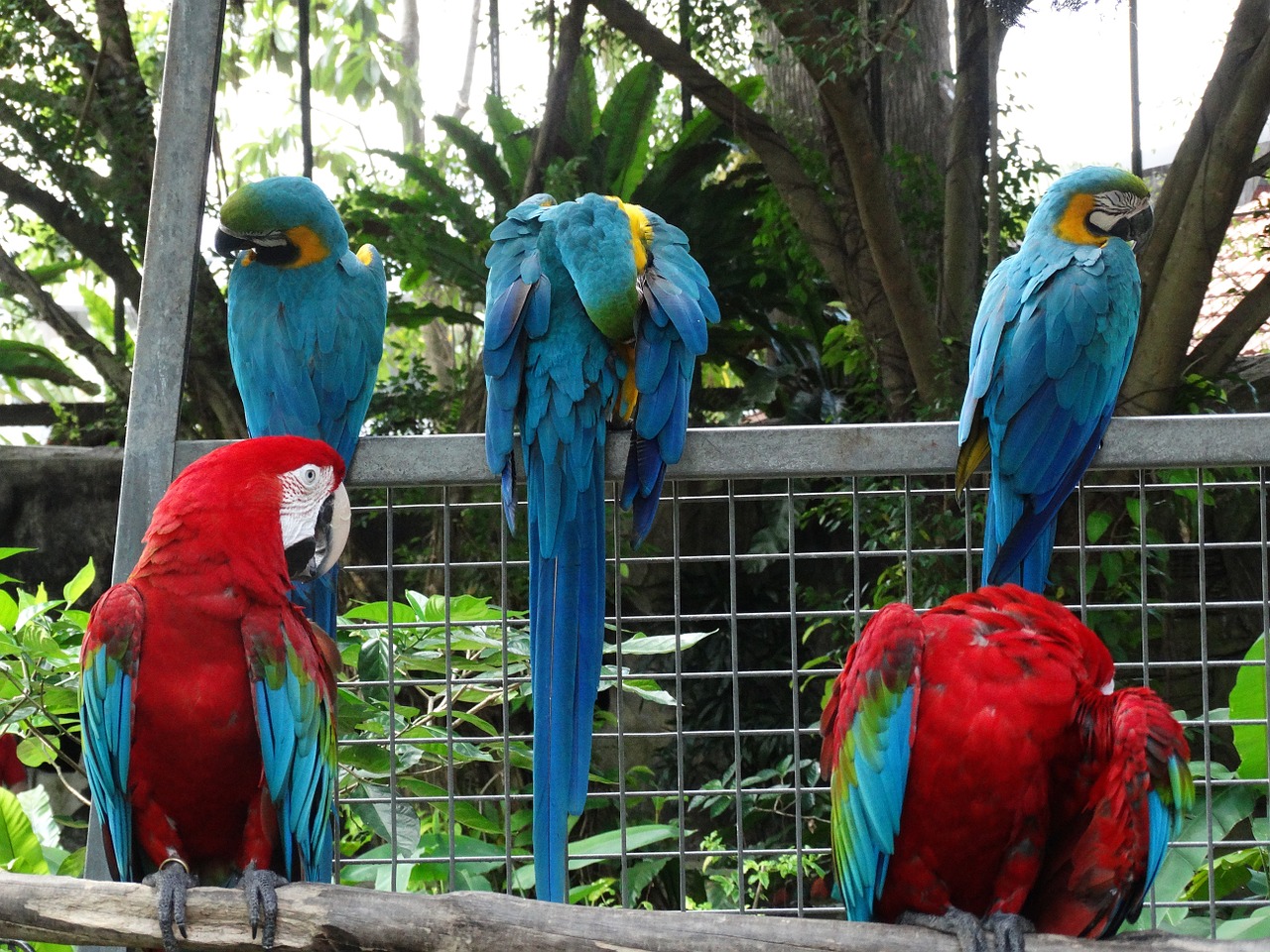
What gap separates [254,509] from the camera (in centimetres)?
120

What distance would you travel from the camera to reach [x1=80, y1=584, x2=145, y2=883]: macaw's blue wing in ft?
3.78

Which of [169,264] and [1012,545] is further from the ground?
[169,264]

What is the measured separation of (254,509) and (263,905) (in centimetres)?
40

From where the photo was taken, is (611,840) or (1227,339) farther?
(1227,339)

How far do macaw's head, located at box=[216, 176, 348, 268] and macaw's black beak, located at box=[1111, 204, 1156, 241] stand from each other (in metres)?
1.17

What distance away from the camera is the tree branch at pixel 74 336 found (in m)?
4.40

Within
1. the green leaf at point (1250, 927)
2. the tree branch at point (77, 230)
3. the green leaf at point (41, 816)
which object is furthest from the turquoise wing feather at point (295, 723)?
the tree branch at point (77, 230)

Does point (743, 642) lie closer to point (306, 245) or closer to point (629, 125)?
point (629, 125)

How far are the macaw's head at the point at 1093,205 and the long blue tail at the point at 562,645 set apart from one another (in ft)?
2.66

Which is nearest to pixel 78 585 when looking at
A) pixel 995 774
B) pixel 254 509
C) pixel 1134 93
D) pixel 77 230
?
pixel 254 509

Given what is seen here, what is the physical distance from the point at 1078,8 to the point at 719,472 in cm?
173

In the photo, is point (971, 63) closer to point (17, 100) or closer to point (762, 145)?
point (762, 145)

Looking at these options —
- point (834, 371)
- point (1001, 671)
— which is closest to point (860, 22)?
point (834, 371)

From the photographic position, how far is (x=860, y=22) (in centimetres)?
291
